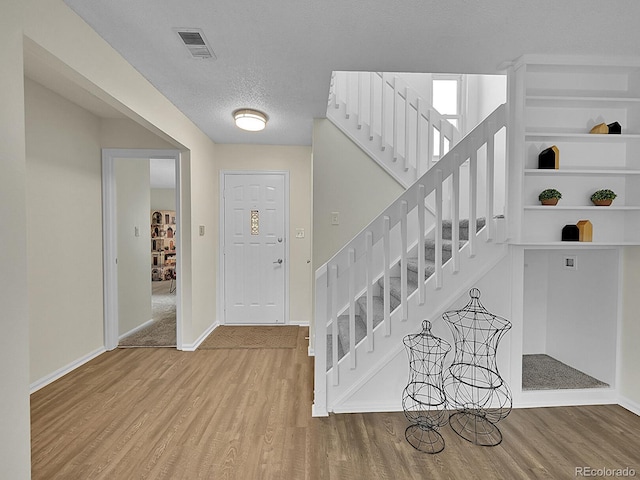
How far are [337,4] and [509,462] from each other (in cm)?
255

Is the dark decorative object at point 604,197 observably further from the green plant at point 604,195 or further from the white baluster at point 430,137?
the white baluster at point 430,137

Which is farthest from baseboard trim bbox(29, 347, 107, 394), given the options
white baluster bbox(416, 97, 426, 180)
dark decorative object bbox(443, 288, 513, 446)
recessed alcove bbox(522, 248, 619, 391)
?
recessed alcove bbox(522, 248, 619, 391)

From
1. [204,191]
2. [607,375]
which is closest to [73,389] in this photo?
[204,191]

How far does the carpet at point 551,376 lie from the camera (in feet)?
8.65

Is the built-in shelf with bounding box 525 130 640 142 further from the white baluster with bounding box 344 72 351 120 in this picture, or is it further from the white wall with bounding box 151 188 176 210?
the white wall with bounding box 151 188 176 210

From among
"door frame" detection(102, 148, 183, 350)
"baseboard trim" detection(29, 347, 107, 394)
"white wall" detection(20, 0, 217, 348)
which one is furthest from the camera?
"door frame" detection(102, 148, 183, 350)

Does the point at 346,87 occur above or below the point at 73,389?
above

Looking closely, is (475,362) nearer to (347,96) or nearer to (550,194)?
(550,194)

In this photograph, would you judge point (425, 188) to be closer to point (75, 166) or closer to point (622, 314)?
point (622, 314)

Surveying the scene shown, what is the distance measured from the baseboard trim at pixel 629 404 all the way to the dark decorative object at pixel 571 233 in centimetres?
122

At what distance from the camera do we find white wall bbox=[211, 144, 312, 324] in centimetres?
450

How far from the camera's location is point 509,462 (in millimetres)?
1912

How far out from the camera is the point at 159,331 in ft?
14.3

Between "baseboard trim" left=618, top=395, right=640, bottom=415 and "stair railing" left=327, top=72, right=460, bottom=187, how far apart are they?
2.32 metres
